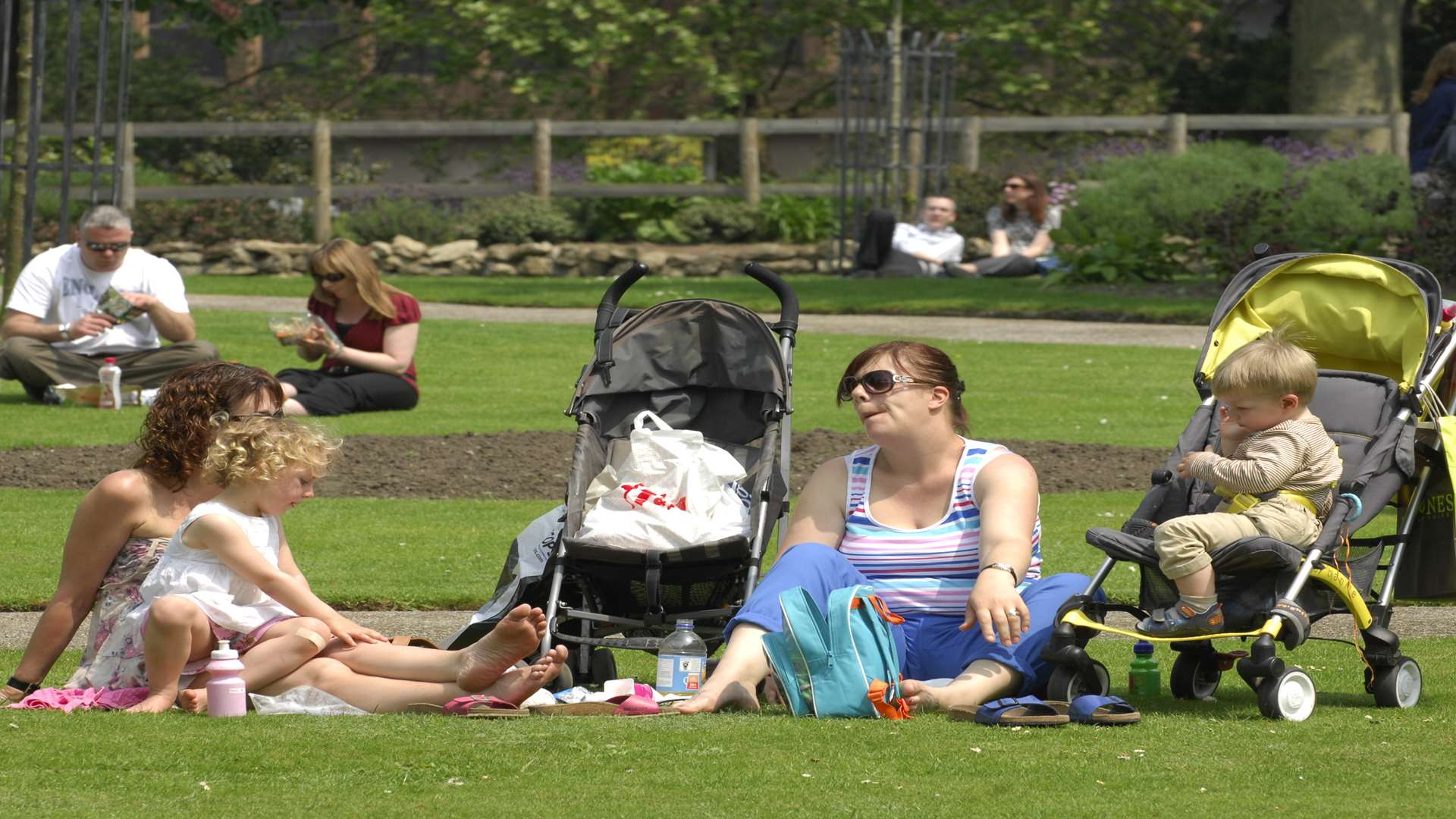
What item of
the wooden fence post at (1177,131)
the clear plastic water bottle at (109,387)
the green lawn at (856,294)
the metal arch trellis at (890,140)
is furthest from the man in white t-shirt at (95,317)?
the wooden fence post at (1177,131)

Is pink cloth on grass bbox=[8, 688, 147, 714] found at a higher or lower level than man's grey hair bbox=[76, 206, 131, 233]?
lower

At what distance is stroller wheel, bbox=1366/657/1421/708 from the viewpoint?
582 cm

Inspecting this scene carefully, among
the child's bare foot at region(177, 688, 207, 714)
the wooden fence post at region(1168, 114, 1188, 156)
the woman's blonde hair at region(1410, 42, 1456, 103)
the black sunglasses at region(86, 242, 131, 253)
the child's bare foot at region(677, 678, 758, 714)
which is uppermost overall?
the woman's blonde hair at region(1410, 42, 1456, 103)

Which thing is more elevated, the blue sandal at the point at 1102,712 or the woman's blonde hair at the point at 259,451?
the woman's blonde hair at the point at 259,451

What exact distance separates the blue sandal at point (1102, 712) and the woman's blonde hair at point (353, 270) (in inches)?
292

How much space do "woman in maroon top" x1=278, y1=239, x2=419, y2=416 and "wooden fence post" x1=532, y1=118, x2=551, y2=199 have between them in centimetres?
1342

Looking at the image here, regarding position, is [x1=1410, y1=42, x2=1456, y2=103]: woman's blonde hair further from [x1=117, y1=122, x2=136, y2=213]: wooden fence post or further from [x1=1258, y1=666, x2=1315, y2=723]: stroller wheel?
[x1=117, y1=122, x2=136, y2=213]: wooden fence post

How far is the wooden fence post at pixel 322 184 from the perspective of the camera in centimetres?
2648

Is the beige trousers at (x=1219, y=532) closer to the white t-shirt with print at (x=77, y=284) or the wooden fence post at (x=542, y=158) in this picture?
the white t-shirt with print at (x=77, y=284)

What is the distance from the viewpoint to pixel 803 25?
3359 cm

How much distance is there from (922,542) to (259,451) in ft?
6.18

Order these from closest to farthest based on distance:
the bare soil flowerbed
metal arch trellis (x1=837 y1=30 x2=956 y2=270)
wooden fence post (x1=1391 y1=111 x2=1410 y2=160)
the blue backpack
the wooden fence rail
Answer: the blue backpack, the bare soil flowerbed, metal arch trellis (x1=837 y1=30 x2=956 y2=270), wooden fence post (x1=1391 y1=111 x2=1410 y2=160), the wooden fence rail

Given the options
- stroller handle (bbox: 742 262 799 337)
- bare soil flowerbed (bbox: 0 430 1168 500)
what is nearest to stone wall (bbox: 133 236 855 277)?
bare soil flowerbed (bbox: 0 430 1168 500)

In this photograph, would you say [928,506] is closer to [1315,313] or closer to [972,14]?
[1315,313]
